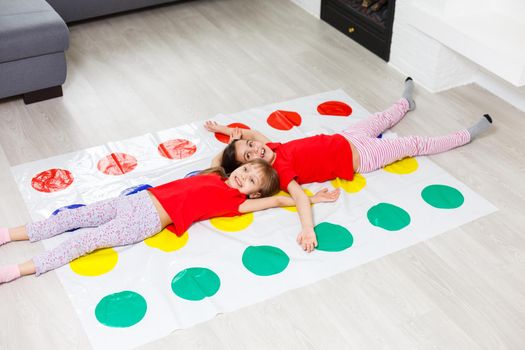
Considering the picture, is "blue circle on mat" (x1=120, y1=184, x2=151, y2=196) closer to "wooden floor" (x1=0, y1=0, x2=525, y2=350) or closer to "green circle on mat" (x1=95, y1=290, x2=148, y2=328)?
"wooden floor" (x1=0, y1=0, x2=525, y2=350)

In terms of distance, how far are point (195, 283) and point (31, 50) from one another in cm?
157

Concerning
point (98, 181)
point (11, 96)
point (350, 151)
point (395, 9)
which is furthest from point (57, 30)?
point (395, 9)

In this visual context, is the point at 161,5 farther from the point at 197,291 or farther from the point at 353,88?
the point at 197,291

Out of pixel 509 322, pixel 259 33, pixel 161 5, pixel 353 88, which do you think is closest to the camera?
pixel 509 322

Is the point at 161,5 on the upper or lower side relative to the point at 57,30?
lower

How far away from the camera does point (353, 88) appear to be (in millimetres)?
3330

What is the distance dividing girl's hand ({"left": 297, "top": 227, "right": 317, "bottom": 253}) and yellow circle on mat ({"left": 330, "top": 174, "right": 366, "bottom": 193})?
37cm

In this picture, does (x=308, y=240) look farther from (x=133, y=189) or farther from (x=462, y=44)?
(x=462, y=44)

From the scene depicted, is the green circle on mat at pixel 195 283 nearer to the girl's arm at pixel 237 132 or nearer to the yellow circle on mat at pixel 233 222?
the yellow circle on mat at pixel 233 222

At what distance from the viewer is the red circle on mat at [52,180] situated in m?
2.55

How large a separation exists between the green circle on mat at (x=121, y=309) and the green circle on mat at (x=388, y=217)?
97 cm

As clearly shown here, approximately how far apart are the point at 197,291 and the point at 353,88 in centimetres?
169

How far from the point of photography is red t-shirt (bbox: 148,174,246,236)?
229cm

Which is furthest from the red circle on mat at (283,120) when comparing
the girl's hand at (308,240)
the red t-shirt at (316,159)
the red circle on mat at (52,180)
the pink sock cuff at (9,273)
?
the pink sock cuff at (9,273)
